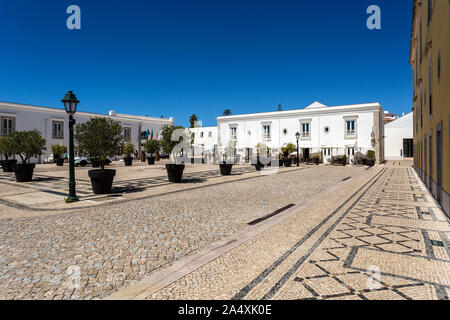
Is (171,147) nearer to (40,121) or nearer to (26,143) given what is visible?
(26,143)

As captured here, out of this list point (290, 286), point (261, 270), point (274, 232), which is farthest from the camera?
point (274, 232)

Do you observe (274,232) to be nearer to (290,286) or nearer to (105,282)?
(290,286)

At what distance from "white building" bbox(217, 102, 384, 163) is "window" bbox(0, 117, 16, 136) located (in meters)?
26.3

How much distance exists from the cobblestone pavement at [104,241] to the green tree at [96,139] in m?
2.81

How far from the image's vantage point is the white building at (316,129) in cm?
2902

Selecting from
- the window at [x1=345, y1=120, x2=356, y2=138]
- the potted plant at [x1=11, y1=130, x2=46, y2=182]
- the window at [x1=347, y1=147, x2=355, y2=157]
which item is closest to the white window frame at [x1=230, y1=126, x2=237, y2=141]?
the window at [x1=345, y1=120, x2=356, y2=138]

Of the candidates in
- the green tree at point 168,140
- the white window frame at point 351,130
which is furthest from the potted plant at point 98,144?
the white window frame at point 351,130

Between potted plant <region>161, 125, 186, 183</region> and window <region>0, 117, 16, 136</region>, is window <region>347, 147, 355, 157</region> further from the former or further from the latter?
window <region>0, 117, 16, 136</region>

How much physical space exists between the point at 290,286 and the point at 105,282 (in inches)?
83.5

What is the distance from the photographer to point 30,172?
12.8m

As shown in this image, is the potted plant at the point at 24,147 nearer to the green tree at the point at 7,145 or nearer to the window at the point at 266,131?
the green tree at the point at 7,145

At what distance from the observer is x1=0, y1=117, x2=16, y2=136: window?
30422mm

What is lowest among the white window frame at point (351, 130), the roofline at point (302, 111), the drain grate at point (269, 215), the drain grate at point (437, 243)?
the drain grate at point (437, 243)

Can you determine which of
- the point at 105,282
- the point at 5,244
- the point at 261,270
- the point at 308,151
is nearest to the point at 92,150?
the point at 5,244
